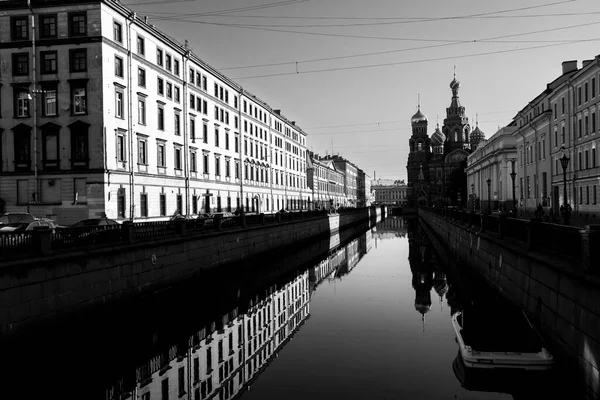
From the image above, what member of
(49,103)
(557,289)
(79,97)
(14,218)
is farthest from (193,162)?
(557,289)

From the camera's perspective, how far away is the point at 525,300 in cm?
1477

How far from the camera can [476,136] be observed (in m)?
164

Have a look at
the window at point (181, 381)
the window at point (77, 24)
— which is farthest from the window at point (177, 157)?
the window at point (181, 381)

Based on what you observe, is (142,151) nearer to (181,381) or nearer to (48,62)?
(48,62)

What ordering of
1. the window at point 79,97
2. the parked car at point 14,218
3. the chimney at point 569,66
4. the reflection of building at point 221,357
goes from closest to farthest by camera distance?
the reflection of building at point 221,357 → the parked car at point 14,218 → the window at point 79,97 → the chimney at point 569,66

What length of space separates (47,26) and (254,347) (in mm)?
27797

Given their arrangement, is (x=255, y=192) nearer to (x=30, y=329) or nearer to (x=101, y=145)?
(x=101, y=145)

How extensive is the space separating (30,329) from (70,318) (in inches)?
61.9

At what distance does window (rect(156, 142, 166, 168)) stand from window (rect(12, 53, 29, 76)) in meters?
10.1

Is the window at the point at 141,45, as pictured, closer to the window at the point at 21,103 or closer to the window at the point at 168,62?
the window at the point at 168,62

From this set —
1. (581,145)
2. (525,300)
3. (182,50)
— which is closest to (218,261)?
(525,300)

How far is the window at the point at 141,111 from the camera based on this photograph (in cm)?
3532

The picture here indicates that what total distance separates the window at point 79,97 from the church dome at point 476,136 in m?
151

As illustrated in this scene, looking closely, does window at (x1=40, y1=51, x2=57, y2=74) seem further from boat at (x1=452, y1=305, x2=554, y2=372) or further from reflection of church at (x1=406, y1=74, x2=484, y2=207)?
reflection of church at (x1=406, y1=74, x2=484, y2=207)
